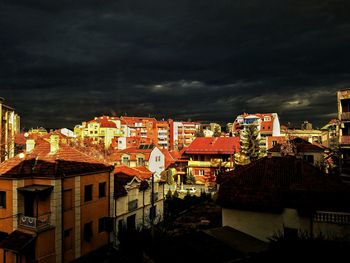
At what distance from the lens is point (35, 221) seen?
1977 cm

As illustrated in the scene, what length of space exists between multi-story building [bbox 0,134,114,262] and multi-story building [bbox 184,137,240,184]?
106ft

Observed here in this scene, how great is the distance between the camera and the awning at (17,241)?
752 inches

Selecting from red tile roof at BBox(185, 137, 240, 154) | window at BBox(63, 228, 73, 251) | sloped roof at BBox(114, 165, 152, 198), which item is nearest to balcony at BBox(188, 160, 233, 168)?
red tile roof at BBox(185, 137, 240, 154)

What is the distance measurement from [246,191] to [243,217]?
1.41m

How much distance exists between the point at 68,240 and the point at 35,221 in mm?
3301

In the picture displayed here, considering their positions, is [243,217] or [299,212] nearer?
A: [299,212]

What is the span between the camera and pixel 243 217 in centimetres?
1703

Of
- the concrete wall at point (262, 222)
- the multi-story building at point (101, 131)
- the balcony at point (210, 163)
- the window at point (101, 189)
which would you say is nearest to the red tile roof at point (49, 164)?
the window at point (101, 189)

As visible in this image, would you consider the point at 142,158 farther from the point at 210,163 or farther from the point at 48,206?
the point at 48,206

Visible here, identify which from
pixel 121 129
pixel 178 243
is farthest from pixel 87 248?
pixel 121 129

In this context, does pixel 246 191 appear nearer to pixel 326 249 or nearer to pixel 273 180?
pixel 273 180

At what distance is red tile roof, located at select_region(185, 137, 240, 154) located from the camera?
54.9 m

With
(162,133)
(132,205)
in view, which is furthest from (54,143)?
(162,133)

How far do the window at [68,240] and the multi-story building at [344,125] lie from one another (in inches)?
947
